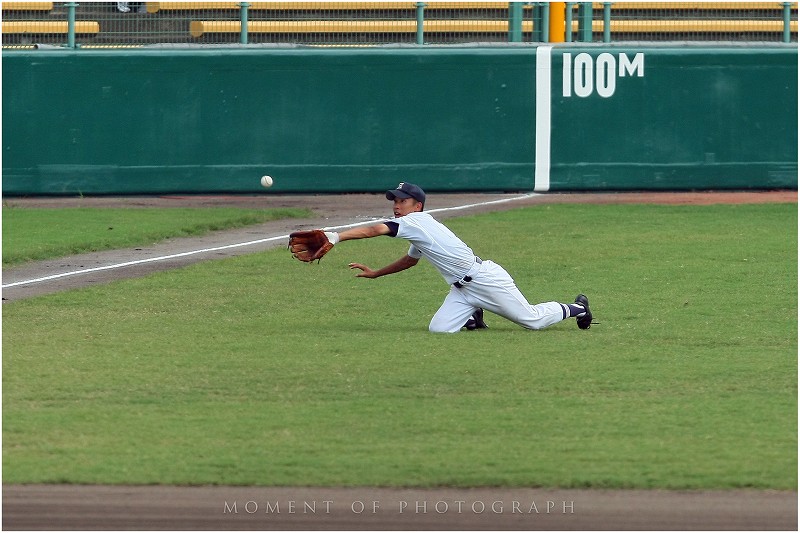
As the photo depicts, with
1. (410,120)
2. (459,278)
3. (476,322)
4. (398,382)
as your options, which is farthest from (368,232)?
(410,120)

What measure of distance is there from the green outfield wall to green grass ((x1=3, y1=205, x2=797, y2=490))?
22.1 feet

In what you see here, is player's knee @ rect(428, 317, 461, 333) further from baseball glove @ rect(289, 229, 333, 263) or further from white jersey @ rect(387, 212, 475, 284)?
baseball glove @ rect(289, 229, 333, 263)

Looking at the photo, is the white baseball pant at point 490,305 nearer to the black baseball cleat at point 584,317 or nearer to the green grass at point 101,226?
the black baseball cleat at point 584,317

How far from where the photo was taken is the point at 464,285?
9672 mm

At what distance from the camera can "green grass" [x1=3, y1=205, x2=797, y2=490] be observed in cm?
638

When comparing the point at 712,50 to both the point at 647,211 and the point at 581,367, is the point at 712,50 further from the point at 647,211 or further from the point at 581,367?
the point at 581,367

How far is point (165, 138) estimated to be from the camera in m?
19.5

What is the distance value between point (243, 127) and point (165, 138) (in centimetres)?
118

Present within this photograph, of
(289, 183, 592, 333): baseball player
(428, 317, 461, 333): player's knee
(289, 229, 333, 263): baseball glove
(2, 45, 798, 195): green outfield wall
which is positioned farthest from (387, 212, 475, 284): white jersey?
(2, 45, 798, 195): green outfield wall

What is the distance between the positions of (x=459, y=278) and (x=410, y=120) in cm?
1037

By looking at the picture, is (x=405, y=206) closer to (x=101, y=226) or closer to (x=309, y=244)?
(x=309, y=244)

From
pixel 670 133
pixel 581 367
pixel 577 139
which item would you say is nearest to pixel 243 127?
pixel 577 139

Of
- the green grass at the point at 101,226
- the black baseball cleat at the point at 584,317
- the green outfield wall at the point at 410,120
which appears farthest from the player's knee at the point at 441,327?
the green outfield wall at the point at 410,120

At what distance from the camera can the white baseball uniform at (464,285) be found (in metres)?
9.55
